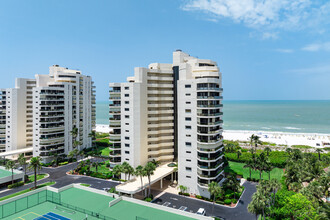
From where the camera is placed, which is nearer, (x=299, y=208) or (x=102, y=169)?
(x=299, y=208)

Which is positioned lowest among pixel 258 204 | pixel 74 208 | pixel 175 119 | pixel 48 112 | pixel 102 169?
pixel 102 169

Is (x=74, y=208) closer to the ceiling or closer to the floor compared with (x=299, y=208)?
closer to the ceiling

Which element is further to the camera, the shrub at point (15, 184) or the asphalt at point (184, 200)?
the shrub at point (15, 184)

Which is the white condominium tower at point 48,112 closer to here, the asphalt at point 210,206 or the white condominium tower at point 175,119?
the white condominium tower at point 175,119

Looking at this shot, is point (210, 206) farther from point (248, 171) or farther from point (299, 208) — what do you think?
point (248, 171)

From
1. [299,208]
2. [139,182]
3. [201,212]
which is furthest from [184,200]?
[299,208]

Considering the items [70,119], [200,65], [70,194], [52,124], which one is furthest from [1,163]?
[200,65]

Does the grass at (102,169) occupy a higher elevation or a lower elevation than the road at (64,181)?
higher

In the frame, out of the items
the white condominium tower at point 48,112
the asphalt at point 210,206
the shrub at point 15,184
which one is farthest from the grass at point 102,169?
the asphalt at point 210,206
